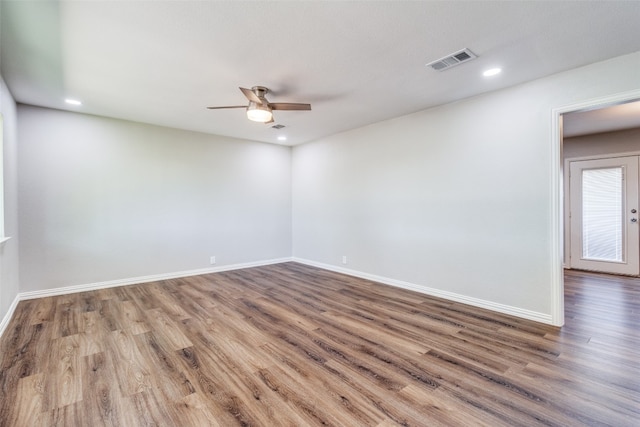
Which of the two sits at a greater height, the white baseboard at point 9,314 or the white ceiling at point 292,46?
the white ceiling at point 292,46

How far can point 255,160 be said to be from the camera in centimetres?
632

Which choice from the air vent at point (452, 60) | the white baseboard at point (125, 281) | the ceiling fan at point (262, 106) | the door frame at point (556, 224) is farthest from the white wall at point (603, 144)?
the white baseboard at point (125, 281)

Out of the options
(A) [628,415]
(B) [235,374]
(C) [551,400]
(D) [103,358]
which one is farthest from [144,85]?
(A) [628,415]

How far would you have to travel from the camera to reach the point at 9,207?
11.3ft

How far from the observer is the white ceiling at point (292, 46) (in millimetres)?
2141

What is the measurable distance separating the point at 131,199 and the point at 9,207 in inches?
60.2

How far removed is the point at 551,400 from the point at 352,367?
52.2 inches

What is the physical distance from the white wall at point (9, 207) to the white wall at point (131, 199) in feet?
0.97

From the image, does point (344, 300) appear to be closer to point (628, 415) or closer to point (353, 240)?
point (353, 240)

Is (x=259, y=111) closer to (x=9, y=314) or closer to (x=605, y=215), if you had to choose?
(x=9, y=314)

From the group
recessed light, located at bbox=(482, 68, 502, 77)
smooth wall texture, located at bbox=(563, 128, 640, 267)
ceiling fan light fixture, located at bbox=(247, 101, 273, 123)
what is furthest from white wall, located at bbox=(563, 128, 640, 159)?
ceiling fan light fixture, located at bbox=(247, 101, 273, 123)

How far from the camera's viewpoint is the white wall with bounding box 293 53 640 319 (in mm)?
3217

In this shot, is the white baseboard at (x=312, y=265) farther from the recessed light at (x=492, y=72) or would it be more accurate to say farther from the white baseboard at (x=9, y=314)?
the recessed light at (x=492, y=72)

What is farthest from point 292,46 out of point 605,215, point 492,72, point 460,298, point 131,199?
point 605,215
